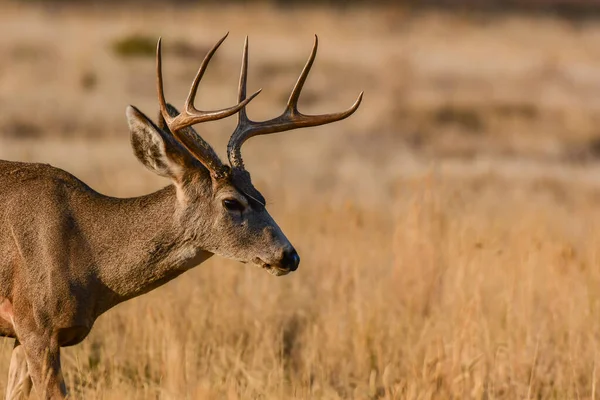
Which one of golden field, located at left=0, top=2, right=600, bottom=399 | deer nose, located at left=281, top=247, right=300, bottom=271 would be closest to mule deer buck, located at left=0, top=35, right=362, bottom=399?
deer nose, located at left=281, top=247, right=300, bottom=271

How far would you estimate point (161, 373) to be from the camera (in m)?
8.02

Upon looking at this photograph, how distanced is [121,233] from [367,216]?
7208 mm

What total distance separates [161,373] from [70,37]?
2698 centimetres

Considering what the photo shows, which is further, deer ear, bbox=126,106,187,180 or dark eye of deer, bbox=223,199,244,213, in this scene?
dark eye of deer, bbox=223,199,244,213

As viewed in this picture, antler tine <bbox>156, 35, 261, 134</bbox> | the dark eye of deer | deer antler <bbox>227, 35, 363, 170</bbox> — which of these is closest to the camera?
antler tine <bbox>156, 35, 261, 134</bbox>

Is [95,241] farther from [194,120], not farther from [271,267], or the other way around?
[271,267]

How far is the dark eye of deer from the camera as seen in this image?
23.4ft

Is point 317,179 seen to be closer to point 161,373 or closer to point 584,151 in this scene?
point 584,151

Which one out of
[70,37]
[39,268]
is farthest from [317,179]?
[70,37]

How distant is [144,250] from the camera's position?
7062 mm

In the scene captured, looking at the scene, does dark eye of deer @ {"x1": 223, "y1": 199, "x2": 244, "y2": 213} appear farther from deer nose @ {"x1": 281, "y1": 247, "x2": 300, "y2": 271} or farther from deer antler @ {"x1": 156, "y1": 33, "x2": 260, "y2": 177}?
deer nose @ {"x1": 281, "y1": 247, "x2": 300, "y2": 271}

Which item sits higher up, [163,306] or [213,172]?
[213,172]

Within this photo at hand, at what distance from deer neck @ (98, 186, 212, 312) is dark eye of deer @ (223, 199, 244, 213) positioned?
0.28 meters

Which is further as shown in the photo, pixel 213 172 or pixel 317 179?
pixel 317 179
